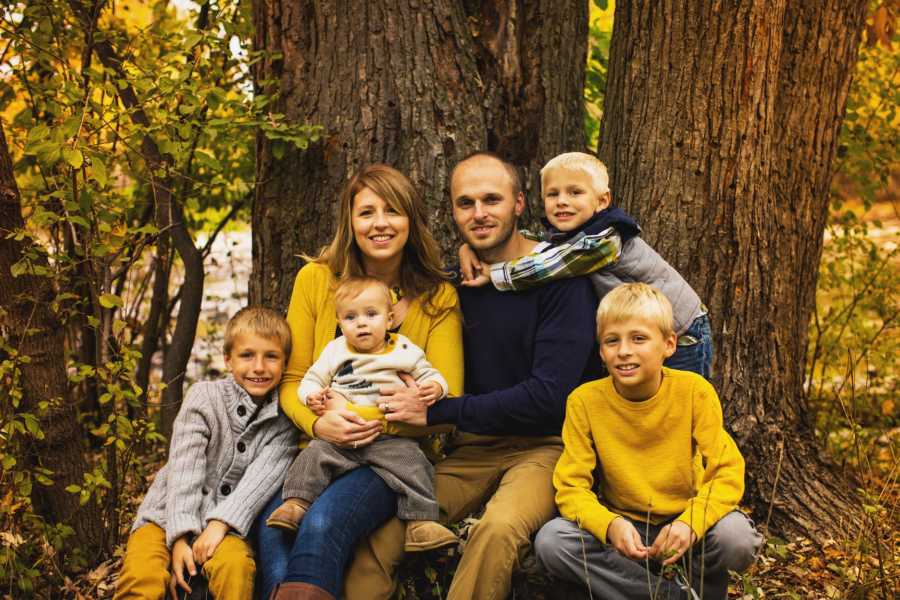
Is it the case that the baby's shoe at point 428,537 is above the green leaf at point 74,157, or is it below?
below

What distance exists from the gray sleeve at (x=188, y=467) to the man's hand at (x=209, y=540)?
0.06 metres

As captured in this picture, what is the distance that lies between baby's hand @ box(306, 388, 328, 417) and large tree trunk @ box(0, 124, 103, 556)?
1465 mm

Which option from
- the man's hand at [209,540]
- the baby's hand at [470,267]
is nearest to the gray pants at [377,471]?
the man's hand at [209,540]

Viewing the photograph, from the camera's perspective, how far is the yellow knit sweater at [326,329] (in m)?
3.70

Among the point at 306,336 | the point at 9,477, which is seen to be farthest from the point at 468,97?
the point at 9,477

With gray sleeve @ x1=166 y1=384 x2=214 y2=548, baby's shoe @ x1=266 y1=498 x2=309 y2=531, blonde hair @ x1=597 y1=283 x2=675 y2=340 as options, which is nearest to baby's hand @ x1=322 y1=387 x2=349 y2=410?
baby's shoe @ x1=266 y1=498 x2=309 y2=531

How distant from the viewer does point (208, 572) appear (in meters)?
3.22

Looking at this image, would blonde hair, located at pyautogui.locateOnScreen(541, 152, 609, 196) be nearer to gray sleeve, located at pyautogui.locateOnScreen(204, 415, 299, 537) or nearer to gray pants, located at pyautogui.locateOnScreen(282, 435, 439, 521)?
gray pants, located at pyautogui.locateOnScreen(282, 435, 439, 521)

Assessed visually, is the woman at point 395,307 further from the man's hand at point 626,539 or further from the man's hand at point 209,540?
the man's hand at point 626,539

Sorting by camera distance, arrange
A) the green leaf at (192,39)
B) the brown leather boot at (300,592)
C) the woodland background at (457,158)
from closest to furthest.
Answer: the brown leather boot at (300,592) < the green leaf at (192,39) < the woodland background at (457,158)

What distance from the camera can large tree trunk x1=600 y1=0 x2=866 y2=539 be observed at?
4219 millimetres

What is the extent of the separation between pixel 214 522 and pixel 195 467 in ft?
0.88

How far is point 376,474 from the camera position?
135 inches

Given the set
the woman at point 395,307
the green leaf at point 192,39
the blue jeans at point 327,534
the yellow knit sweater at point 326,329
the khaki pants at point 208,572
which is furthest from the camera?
the green leaf at point 192,39
